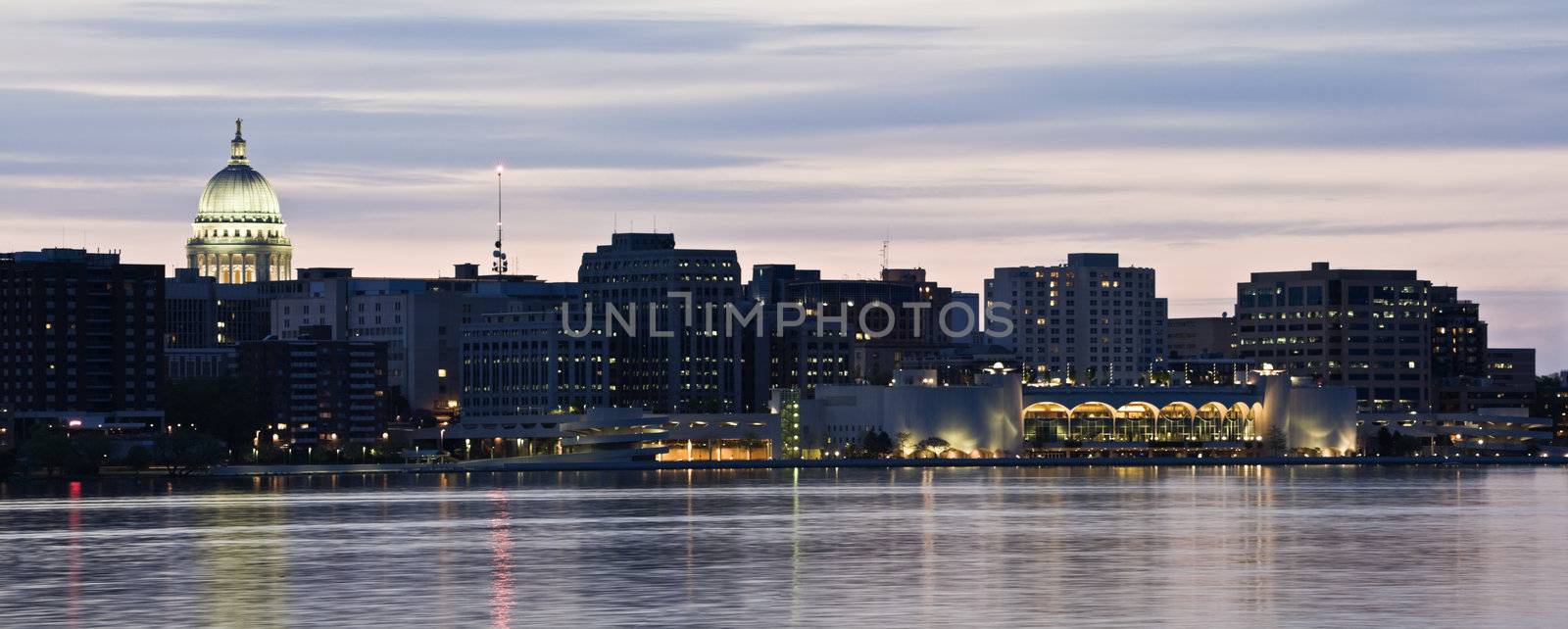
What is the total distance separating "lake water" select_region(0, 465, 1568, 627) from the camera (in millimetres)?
85500

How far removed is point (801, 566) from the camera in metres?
108

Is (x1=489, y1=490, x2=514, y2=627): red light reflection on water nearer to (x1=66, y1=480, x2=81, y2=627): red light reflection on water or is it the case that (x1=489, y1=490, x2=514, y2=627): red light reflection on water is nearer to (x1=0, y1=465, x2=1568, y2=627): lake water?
(x1=0, y1=465, x2=1568, y2=627): lake water

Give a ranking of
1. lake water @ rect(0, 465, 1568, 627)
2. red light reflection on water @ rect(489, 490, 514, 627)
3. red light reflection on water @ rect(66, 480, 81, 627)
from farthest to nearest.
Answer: red light reflection on water @ rect(66, 480, 81, 627) → red light reflection on water @ rect(489, 490, 514, 627) → lake water @ rect(0, 465, 1568, 627)

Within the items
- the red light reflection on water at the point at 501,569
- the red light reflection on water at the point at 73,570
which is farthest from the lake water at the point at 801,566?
the red light reflection on water at the point at 501,569

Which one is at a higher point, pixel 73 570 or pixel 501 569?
pixel 501 569

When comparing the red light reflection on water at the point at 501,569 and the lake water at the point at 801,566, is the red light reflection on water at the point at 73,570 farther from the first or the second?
the red light reflection on water at the point at 501,569

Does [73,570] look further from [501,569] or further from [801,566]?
[801,566]

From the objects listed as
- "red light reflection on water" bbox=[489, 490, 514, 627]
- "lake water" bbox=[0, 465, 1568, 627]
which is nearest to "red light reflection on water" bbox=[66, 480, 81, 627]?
"lake water" bbox=[0, 465, 1568, 627]

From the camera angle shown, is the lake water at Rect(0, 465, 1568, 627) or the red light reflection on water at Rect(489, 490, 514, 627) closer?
the lake water at Rect(0, 465, 1568, 627)

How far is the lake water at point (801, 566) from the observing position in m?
85.5

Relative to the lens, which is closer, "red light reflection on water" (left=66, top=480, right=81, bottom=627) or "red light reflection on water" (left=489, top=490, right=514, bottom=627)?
"red light reflection on water" (left=489, top=490, right=514, bottom=627)

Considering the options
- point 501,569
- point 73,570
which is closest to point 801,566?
point 501,569

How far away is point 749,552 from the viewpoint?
117 m

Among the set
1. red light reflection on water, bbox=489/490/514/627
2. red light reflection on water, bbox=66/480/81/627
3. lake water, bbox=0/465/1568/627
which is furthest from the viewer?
red light reflection on water, bbox=66/480/81/627
